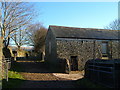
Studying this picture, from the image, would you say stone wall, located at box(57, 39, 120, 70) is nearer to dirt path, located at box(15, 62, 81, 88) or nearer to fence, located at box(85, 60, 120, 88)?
dirt path, located at box(15, 62, 81, 88)

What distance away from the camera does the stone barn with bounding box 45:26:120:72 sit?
16.0m

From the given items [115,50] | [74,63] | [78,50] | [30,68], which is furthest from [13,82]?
[115,50]

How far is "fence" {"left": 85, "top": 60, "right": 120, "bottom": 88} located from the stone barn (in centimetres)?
664

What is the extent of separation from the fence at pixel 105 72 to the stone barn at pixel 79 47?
664 cm

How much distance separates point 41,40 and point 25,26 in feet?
36.4

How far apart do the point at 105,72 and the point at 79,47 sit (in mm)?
10205

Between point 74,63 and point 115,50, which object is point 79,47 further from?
point 115,50

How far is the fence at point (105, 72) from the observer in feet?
19.0

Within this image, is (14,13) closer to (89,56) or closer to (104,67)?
(89,56)

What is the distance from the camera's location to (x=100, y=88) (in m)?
6.17

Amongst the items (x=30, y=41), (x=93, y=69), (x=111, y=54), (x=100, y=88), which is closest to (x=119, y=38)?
(x=111, y=54)

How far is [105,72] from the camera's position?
6387 millimetres

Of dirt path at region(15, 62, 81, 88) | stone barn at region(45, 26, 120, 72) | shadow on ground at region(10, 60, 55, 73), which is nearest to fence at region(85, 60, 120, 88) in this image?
dirt path at region(15, 62, 81, 88)

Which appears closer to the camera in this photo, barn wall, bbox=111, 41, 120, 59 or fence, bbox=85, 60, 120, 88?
fence, bbox=85, 60, 120, 88
